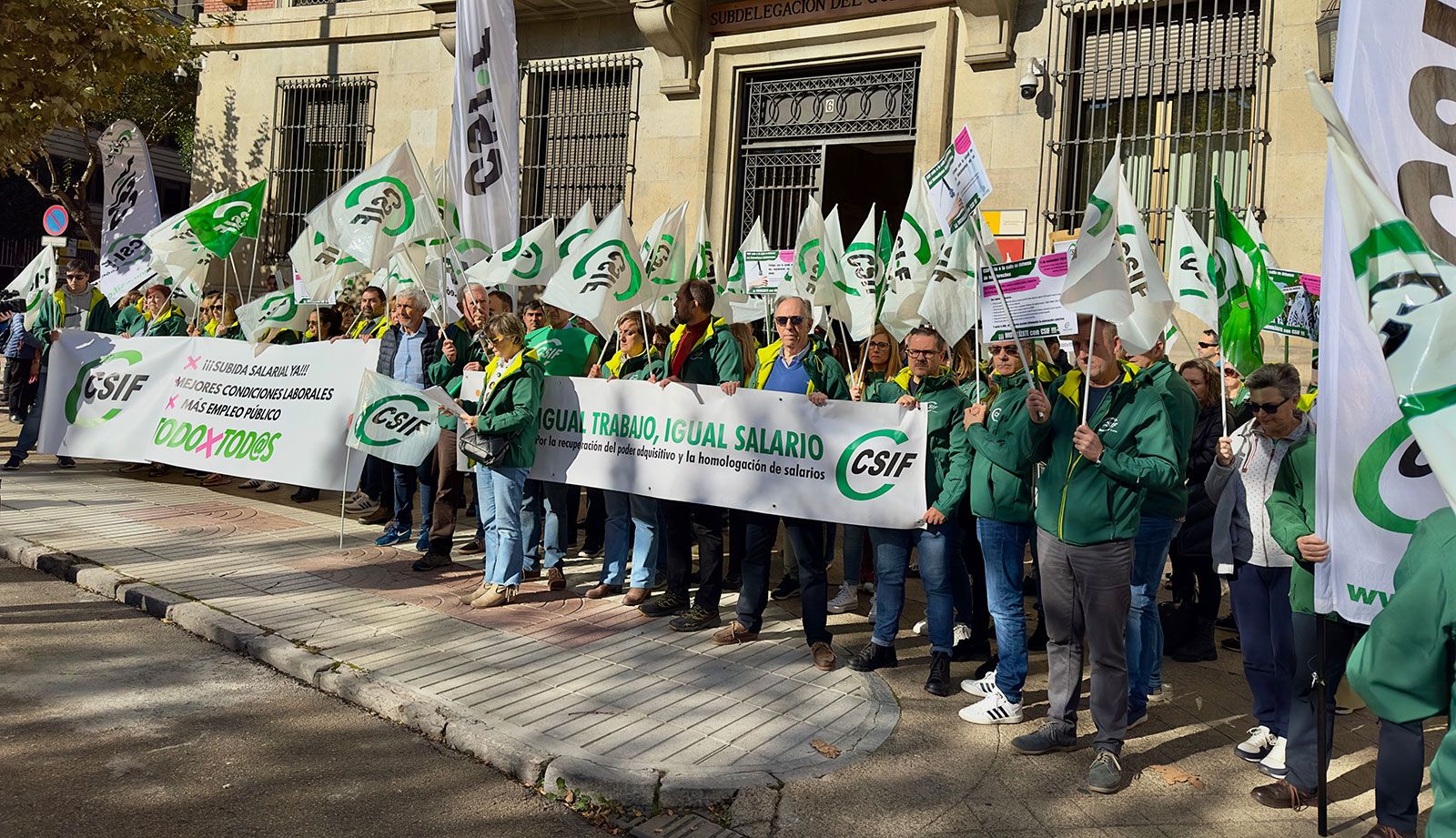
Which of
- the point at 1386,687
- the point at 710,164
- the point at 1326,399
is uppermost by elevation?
the point at 710,164

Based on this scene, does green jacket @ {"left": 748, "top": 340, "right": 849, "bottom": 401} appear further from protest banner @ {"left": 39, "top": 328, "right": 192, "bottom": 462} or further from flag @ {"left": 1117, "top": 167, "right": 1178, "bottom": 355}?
protest banner @ {"left": 39, "top": 328, "right": 192, "bottom": 462}

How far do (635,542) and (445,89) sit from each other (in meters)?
11.8

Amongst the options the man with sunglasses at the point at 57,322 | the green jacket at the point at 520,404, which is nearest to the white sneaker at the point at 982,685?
the green jacket at the point at 520,404

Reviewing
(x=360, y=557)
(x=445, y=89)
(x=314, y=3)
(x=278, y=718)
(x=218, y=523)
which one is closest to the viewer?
(x=278, y=718)

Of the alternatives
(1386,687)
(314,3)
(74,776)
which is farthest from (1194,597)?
(314,3)

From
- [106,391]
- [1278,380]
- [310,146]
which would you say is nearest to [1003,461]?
[1278,380]

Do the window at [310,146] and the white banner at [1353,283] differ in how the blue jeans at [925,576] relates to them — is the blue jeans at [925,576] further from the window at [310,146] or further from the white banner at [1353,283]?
the window at [310,146]

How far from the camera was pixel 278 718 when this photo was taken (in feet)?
16.1

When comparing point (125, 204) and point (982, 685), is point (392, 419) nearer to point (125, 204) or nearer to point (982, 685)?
point (982, 685)

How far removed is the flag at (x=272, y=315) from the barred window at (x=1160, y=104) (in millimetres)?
8138

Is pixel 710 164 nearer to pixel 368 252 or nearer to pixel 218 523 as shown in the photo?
pixel 368 252

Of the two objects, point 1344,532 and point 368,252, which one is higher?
point 368,252

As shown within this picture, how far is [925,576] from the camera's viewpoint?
5.79 meters

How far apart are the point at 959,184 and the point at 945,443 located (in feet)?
4.58
